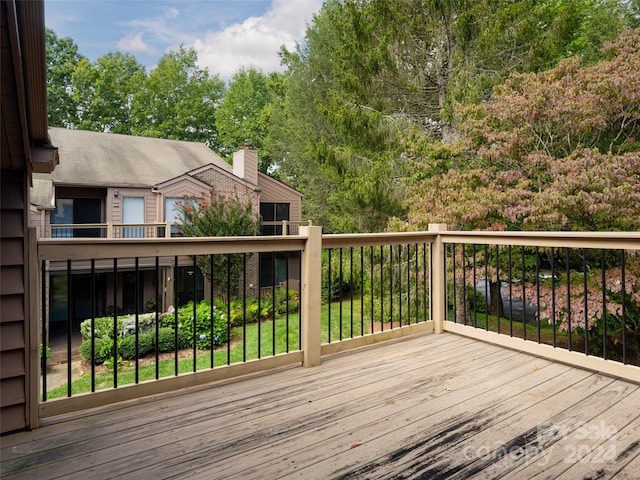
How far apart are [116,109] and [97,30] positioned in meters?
4.15

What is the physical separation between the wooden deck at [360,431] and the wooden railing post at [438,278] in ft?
3.45

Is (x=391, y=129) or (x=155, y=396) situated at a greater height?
(x=391, y=129)

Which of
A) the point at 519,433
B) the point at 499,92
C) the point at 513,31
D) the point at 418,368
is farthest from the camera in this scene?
the point at 513,31

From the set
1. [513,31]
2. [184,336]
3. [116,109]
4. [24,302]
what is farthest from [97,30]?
[24,302]

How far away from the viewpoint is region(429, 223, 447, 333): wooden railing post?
3.82 meters

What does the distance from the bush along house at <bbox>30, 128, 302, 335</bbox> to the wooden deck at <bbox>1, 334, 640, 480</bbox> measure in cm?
847

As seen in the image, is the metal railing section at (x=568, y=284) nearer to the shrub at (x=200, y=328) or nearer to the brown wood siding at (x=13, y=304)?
the brown wood siding at (x=13, y=304)

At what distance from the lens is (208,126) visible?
70.6 feet

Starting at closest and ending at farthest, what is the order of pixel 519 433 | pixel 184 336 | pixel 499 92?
pixel 519 433, pixel 499 92, pixel 184 336

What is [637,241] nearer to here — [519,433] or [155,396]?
[519,433]

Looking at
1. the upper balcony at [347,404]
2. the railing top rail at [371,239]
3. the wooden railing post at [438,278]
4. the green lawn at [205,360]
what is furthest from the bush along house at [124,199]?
the upper balcony at [347,404]

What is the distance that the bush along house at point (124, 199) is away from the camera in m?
10.8

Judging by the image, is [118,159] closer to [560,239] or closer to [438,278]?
[438,278]

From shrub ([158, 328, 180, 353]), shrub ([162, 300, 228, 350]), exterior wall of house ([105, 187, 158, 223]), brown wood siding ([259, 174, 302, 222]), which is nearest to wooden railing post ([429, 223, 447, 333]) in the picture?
shrub ([162, 300, 228, 350])
